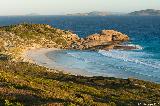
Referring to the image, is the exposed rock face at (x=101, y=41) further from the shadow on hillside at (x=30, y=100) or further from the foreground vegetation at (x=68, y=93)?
the shadow on hillside at (x=30, y=100)

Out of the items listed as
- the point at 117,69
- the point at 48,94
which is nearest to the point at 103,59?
the point at 117,69

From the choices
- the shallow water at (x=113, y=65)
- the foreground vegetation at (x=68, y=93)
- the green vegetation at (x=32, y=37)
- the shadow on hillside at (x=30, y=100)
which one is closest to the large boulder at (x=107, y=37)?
the green vegetation at (x=32, y=37)

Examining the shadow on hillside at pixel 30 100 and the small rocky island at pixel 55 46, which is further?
the small rocky island at pixel 55 46

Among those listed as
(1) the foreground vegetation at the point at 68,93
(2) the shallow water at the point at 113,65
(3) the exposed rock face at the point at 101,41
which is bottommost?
(3) the exposed rock face at the point at 101,41

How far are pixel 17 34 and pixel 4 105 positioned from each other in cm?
9171

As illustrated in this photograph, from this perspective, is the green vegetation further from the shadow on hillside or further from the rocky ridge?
the shadow on hillside

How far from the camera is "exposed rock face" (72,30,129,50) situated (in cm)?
10956

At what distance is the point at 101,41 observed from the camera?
121 metres

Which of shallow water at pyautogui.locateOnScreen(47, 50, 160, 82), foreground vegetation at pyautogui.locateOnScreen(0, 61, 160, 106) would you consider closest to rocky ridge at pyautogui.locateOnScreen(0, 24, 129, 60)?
shallow water at pyautogui.locateOnScreen(47, 50, 160, 82)

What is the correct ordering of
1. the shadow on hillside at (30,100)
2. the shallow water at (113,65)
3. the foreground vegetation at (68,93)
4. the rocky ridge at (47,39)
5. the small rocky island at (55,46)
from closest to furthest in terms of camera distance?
the shadow on hillside at (30,100) < the foreground vegetation at (68,93) < the small rocky island at (55,46) < the shallow water at (113,65) < the rocky ridge at (47,39)

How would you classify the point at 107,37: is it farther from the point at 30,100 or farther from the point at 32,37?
the point at 30,100

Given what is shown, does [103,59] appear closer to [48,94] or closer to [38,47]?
[38,47]

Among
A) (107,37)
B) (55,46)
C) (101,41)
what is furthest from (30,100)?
(107,37)

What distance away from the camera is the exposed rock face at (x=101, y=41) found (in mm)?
109562
